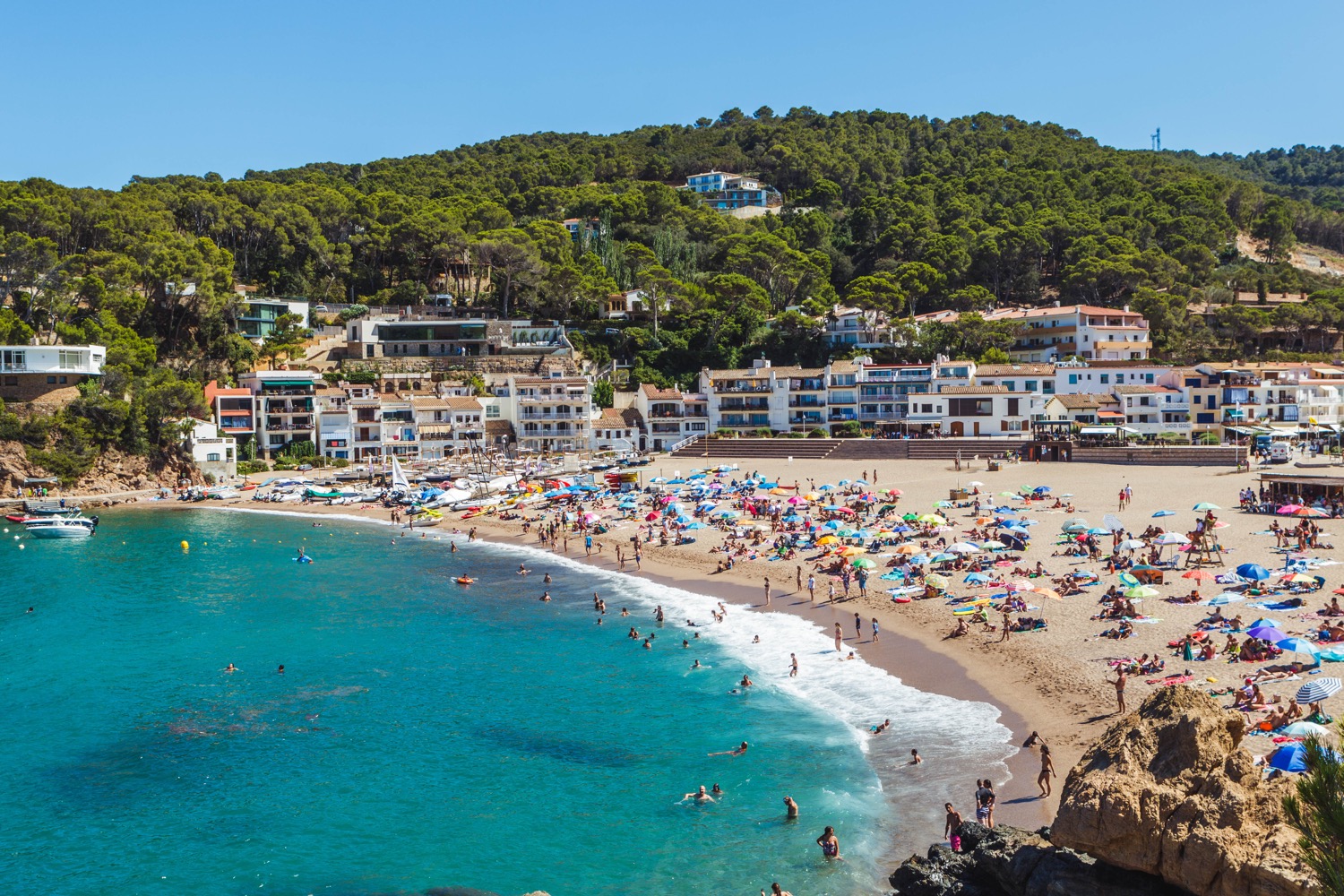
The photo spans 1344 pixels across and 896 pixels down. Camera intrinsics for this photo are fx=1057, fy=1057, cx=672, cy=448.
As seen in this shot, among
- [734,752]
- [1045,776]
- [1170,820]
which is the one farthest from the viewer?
[734,752]

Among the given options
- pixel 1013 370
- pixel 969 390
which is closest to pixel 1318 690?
pixel 969 390

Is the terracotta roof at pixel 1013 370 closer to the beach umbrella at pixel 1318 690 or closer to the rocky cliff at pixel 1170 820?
the beach umbrella at pixel 1318 690

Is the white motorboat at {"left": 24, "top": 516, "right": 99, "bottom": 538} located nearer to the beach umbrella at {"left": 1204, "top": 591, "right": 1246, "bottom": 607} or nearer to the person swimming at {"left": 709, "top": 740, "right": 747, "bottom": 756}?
the person swimming at {"left": 709, "top": 740, "right": 747, "bottom": 756}

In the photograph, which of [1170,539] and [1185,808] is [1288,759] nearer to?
[1185,808]

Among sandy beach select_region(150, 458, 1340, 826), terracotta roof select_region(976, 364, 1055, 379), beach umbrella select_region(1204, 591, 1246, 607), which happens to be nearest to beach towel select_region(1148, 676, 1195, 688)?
sandy beach select_region(150, 458, 1340, 826)

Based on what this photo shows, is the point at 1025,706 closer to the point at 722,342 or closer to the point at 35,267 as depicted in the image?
the point at 722,342

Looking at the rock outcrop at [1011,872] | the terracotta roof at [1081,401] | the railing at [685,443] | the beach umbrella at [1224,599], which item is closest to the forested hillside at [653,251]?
the railing at [685,443]
